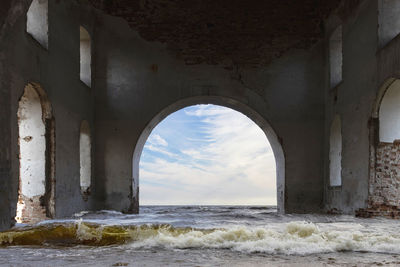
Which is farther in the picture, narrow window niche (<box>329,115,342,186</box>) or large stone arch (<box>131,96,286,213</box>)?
large stone arch (<box>131,96,286,213</box>)

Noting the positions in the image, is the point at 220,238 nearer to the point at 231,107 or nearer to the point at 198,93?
the point at 198,93

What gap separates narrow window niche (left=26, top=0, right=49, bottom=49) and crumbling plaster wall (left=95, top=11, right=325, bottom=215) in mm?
2805

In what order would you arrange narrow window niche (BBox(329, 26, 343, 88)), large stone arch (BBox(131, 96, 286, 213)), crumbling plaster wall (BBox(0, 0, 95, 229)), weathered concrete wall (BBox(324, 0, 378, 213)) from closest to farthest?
crumbling plaster wall (BBox(0, 0, 95, 229)), weathered concrete wall (BBox(324, 0, 378, 213)), narrow window niche (BBox(329, 26, 343, 88)), large stone arch (BBox(131, 96, 286, 213))

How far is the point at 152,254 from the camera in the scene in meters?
3.69

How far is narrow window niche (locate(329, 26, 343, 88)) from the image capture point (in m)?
9.69

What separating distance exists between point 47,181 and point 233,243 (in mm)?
4357

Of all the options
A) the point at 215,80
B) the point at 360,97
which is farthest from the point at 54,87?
the point at 360,97

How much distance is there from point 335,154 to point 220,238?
20.5 feet

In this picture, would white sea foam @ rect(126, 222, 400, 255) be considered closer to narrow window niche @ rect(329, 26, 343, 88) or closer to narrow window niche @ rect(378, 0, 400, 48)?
narrow window niche @ rect(378, 0, 400, 48)

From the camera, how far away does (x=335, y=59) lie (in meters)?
9.73

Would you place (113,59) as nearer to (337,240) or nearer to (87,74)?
(87,74)

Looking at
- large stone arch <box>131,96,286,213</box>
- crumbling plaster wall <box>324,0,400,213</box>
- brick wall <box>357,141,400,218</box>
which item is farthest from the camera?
large stone arch <box>131,96,286,213</box>

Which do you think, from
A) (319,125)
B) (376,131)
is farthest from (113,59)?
(376,131)

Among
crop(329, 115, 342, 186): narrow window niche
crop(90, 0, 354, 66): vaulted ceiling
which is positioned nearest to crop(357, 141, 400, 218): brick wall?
crop(329, 115, 342, 186): narrow window niche
